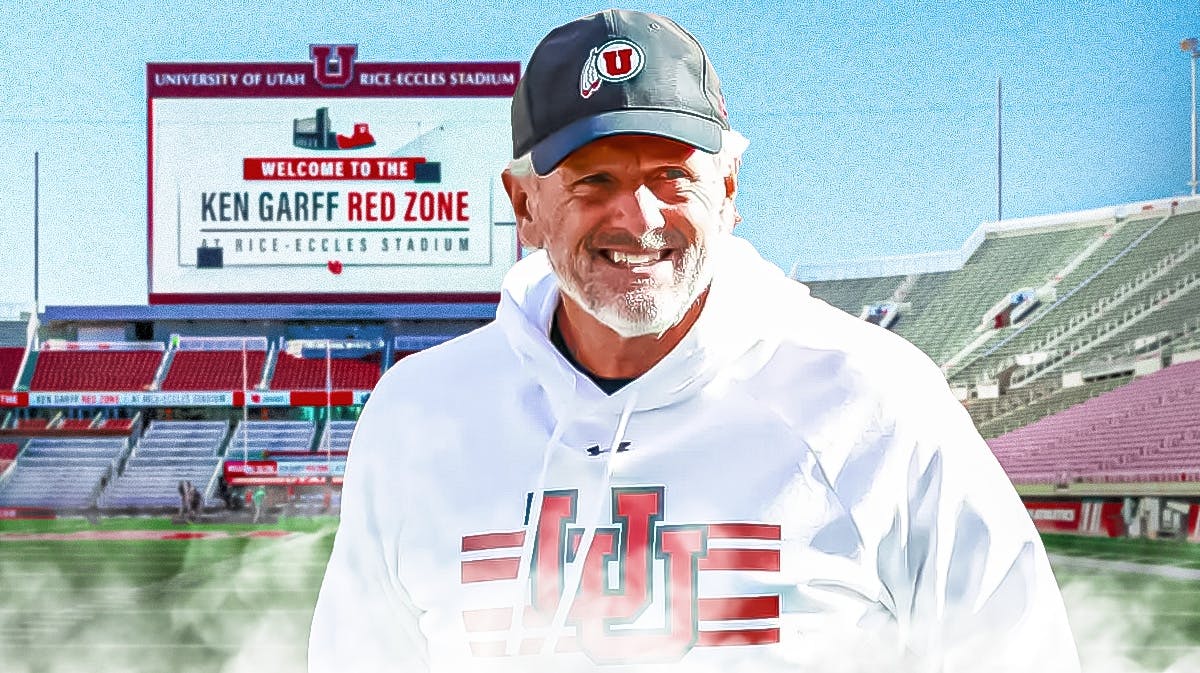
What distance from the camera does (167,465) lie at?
1550cm

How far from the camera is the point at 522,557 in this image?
1205mm

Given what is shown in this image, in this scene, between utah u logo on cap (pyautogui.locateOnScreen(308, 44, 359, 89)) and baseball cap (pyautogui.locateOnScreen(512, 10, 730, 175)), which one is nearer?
baseball cap (pyautogui.locateOnScreen(512, 10, 730, 175))

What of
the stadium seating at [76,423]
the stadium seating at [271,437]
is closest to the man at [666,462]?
the stadium seating at [271,437]

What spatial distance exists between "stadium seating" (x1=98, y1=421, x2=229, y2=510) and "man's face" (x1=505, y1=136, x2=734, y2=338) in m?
14.5

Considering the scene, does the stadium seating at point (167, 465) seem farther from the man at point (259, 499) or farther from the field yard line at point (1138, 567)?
the field yard line at point (1138, 567)

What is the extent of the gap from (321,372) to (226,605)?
904 cm

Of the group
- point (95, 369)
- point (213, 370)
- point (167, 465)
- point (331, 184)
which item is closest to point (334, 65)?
point (331, 184)

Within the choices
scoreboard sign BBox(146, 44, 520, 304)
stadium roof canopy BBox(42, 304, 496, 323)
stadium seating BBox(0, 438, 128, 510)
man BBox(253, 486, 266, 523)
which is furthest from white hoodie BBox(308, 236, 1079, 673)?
stadium seating BBox(0, 438, 128, 510)

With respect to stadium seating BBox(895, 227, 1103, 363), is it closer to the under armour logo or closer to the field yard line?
the field yard line

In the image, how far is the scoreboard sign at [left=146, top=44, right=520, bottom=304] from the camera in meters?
15.4

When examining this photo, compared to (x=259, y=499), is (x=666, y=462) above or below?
above

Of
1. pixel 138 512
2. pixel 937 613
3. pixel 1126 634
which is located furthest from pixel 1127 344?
pixel 937 613

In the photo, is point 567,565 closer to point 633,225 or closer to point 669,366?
point 669,366

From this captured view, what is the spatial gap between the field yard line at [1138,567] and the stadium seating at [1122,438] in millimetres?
1574
